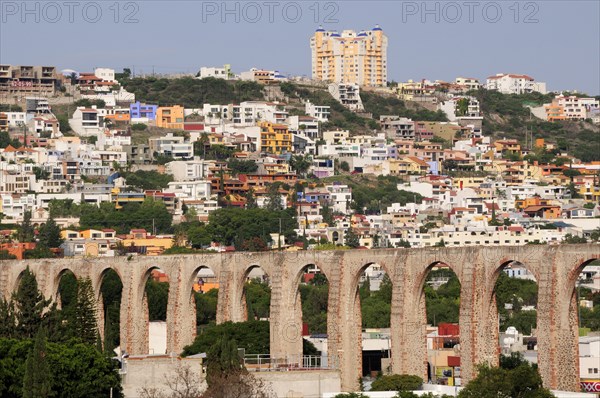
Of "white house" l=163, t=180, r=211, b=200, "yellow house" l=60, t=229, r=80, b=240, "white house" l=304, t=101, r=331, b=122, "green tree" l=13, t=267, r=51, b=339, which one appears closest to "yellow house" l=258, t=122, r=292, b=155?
"white house" l=304, t=101, r=331, b=122

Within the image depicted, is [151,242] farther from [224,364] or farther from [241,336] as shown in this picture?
[224,364]

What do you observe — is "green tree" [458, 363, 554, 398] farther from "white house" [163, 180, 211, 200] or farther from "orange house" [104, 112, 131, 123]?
"orange house" [104, 112, 131, 123]

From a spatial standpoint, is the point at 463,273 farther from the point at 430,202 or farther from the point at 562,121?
the point at 562,121

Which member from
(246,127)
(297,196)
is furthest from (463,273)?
(246,127)

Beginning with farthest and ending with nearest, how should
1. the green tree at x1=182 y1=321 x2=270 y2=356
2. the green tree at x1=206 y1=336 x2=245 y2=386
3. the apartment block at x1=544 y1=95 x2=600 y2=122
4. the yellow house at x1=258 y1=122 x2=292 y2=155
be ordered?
the apartment block at x1=544 y1=95 x2=600 y2=122 < the yellow house at x1=258 y1=122 x2=292 y2=155 < the green tree at x1=182 y1=321 x2=270 y2=356 < the green tree at x1=206 y1=336 x2=245 y2=386

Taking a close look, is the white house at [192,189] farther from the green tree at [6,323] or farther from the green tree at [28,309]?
the green tree at [6,323]
